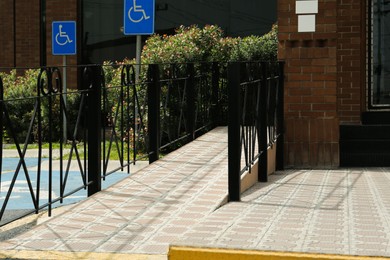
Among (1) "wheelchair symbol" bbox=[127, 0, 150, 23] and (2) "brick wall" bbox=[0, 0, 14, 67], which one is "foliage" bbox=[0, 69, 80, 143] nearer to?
(2) "brick wall" bbox=[0, 0, 14, 67]

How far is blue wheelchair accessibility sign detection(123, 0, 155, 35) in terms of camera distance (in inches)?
523

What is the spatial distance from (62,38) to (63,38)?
0.02m

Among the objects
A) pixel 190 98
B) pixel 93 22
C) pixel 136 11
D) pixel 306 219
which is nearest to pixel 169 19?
pixel 93 22

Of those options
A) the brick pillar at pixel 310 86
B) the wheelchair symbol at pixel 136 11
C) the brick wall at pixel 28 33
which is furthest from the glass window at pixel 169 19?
the brick pillar at pixel 310 86

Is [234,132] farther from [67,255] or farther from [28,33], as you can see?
[28,33]

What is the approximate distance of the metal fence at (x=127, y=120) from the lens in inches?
294

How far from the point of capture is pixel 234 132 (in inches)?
324

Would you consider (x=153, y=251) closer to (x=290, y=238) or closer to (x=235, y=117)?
(x=290, y=238)

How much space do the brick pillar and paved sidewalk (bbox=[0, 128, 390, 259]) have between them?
4.24 feet

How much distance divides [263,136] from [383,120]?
3.46 m

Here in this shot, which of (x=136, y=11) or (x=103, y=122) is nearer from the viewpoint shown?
(x=103, y=122)

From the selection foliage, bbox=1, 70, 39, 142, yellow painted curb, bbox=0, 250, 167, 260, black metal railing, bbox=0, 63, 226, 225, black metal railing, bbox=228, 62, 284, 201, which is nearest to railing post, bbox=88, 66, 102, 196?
black metal railing, bbox=0, 63, 226, 225

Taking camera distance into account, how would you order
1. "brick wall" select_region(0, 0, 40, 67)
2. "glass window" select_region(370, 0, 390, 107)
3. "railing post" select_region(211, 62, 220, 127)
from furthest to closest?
"brick wall" select_region(0, 0, 40, 67)
"railing post" select_region(211, 62, 220, 127)
"glass window" select_region(370, 0, 390, 107)

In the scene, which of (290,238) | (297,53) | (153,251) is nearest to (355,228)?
(290,238)
